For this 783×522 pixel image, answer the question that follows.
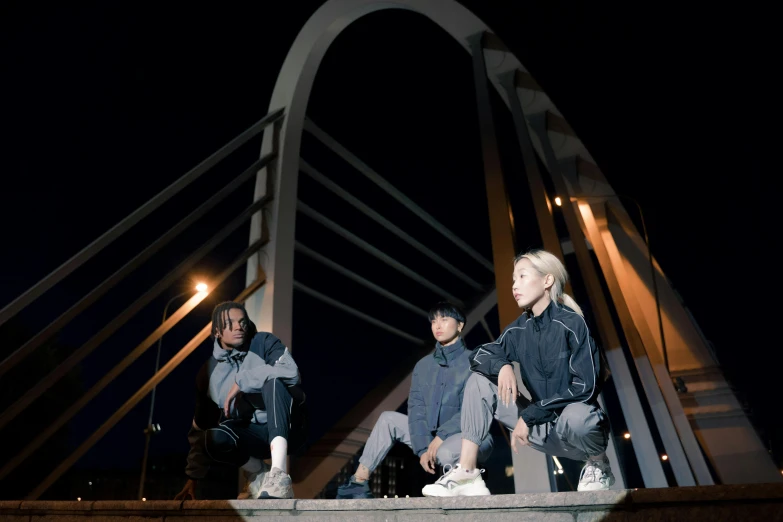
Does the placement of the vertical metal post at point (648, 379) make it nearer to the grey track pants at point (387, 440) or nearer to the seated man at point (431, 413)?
the seated man at point (431, 413)

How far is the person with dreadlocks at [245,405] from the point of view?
3.28m

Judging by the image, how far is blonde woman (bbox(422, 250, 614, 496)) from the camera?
2.63m

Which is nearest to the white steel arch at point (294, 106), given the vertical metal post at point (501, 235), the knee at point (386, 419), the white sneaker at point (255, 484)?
the vertical metal post at point (501, 235)

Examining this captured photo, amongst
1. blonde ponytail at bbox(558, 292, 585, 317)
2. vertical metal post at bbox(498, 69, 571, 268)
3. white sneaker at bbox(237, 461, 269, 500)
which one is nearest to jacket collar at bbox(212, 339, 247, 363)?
white sneaker at bbox(237, 461, 269, 500)

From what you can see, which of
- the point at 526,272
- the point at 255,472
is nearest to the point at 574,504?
the point at 526,272

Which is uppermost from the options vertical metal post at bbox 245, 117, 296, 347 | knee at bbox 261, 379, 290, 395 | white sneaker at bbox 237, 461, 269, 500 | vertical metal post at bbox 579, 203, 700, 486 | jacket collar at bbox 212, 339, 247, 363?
vertical metal post at bbox 245, 117, 296, 347

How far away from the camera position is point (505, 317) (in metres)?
5.79

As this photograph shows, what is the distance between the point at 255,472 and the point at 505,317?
3.10 meters

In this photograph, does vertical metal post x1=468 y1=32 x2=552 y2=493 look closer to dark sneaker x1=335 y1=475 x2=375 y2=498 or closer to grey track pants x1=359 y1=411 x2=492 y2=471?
grey track pants x1=359 y1=411 x2=492 y2=471

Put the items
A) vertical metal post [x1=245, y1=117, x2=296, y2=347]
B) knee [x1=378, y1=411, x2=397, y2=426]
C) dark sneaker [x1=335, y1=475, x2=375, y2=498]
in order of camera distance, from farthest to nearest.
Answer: vertical metal post [x1=245, y1=117, x2=296, y2=347], knee [x1=378, y1=411, x2=397, y2=426], dark sneaker [x1=335, y1=475, x2=375, y2=498]

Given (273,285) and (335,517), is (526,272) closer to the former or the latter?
(335,517)

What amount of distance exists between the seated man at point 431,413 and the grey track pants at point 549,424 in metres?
0.33

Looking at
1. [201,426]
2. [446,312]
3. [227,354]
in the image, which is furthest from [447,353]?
[201,426]

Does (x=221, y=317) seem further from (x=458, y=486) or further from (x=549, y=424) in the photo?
(x=549, y=424)
